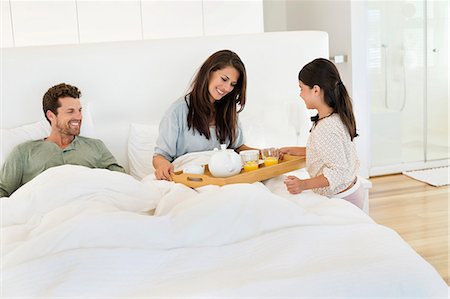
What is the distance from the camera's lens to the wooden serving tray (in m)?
2.19

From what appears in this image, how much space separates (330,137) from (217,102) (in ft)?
2.05

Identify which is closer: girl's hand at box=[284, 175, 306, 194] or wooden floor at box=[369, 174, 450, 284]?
girl's hand at box=[284, 175, 306, 194]

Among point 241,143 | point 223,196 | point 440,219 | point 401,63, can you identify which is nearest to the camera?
point 223,196

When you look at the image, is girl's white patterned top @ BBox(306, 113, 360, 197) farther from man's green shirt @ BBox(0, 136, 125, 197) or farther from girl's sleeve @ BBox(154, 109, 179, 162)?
man's green shirt @ BBox(0, 136, 125, 197)

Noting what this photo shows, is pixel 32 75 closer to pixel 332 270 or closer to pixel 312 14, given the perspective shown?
pixel 332 270

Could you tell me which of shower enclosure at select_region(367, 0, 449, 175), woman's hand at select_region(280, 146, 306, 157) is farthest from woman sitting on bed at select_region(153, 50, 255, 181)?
shower enclosure at select_region(367, 0, 449, 175)

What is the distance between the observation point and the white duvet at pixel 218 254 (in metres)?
1.42

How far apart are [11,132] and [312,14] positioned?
8.29 feet

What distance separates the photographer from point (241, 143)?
2.70 metres

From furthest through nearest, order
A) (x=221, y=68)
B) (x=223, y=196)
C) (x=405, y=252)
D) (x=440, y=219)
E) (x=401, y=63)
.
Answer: (x=401, y=63) → (x=440, y=219) → (x=221, y=68) → (x=223, y=196) → (x=405, y=252)

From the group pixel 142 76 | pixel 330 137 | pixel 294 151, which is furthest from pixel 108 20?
pixel 330 137

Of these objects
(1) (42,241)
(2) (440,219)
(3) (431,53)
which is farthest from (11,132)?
(3) (431,53)

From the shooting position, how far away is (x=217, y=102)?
2635mm

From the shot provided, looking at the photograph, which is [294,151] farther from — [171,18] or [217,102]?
[171,18]
